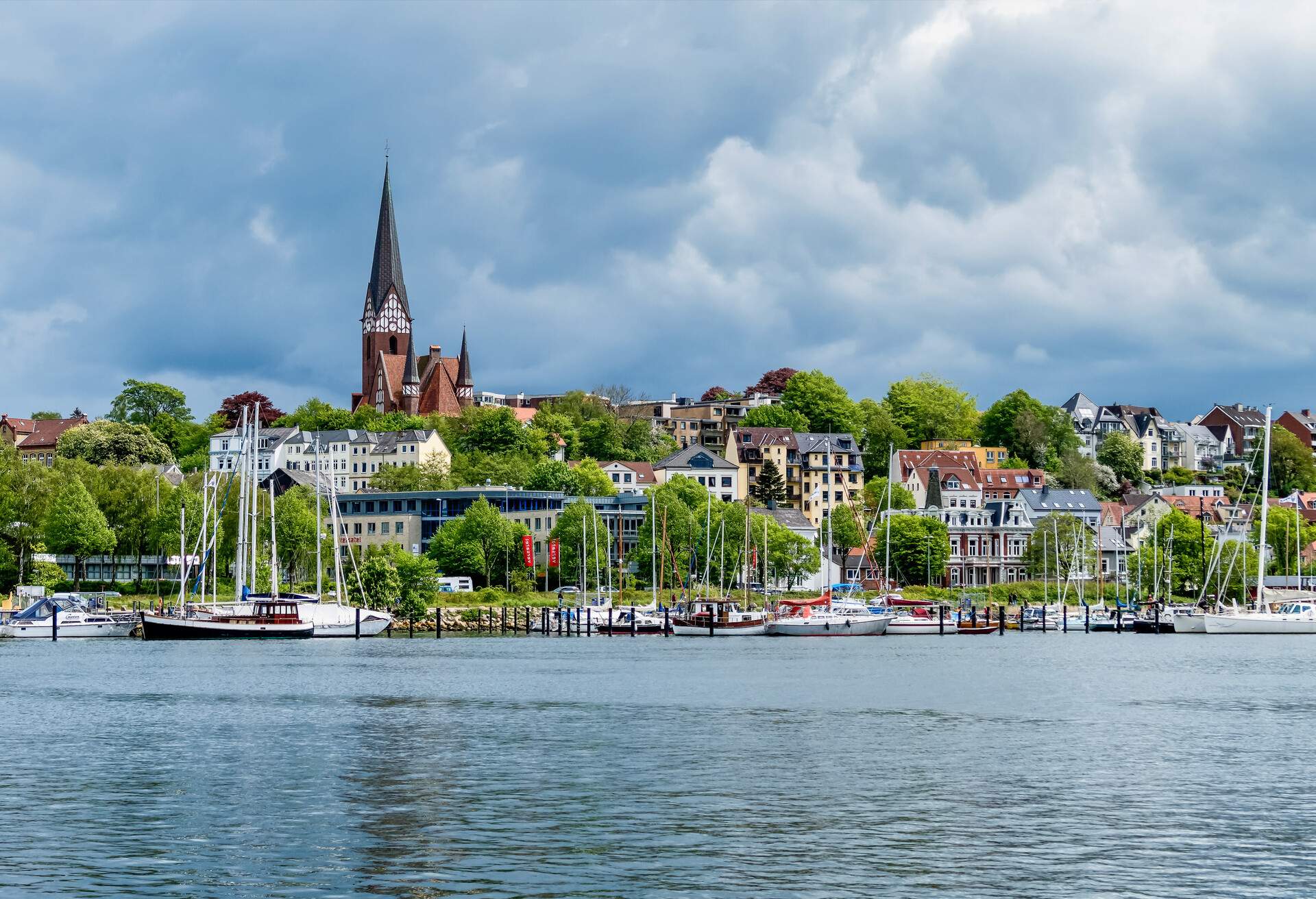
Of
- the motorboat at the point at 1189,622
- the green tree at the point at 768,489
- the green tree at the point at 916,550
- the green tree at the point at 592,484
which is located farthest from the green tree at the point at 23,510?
the motorboat at the point at 1189,622

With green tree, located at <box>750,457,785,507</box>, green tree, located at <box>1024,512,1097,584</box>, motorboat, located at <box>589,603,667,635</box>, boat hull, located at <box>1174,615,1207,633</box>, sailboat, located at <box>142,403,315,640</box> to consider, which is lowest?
boat hull, located at <box>1174,615,1207,633</box>

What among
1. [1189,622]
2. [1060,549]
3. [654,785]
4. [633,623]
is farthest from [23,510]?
[654,785]

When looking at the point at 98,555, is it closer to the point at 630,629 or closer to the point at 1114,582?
the point at 630,629

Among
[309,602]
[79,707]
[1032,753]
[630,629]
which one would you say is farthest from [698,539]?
[1032,753]

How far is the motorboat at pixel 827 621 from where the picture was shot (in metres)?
118

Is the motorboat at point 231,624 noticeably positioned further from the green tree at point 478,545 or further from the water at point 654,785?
the green tree at point 478,545

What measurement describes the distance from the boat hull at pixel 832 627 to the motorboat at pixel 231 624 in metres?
31.1

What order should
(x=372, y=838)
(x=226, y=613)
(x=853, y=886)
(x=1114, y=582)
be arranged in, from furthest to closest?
(x=1114, y=582) < (x=226, y=613) < (x=372, y=838) < (x=853, y=886)

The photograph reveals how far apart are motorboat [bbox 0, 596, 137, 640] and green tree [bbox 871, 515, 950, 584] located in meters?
80.2

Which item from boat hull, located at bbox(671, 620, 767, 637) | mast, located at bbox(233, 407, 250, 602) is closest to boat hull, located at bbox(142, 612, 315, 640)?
mast, located at bbox(233, 407, 250, 602)

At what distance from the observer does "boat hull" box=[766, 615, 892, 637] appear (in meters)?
118

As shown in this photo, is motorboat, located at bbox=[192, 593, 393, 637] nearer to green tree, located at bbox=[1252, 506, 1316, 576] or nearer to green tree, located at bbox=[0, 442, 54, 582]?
green tree, located at bbox=[0, 442, 54, 582]

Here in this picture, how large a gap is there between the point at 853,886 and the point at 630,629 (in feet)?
310

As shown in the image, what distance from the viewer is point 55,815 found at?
34531mm
